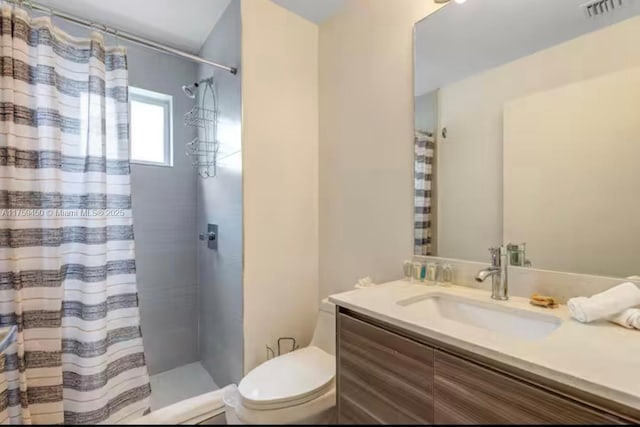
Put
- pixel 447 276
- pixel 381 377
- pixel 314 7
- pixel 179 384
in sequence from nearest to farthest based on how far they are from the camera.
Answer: pixel 381 377, pixel 447 276, pixel 314 7, pixel 179 384

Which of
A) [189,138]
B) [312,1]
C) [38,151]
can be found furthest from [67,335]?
[312,1]

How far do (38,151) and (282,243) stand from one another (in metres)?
1.35

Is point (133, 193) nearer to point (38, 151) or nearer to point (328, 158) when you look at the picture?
point (38, 151)

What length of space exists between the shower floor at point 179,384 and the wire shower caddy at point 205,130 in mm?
1484

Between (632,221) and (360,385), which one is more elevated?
(632,221)

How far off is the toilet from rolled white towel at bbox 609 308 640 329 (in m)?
0.99

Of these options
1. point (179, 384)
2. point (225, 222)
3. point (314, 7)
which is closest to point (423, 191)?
point (225, 222)

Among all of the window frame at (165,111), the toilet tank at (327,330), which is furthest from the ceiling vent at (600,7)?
the window frame at (165,111)

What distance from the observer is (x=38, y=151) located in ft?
5.05

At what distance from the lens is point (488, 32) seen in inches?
52.0

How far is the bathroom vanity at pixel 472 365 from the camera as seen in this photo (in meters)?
0.62

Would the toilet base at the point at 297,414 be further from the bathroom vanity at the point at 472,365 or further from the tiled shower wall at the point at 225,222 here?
the tiled shower wall at the point at 225,222

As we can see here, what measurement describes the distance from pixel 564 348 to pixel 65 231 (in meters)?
2.21

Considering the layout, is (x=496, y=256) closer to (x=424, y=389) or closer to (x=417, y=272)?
(x=417, y=272)
